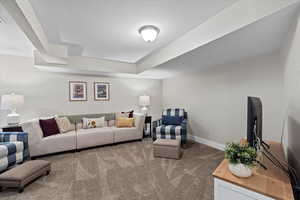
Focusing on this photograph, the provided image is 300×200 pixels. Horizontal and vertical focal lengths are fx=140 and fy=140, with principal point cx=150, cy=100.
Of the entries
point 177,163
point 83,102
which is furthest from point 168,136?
point 83,102

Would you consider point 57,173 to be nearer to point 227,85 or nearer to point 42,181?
point 42,181

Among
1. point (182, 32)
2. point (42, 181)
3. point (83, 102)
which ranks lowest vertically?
point (42, 181)

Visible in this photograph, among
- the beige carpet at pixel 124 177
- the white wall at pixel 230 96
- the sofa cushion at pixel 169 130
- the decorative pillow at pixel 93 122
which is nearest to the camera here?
the beige carpet at pixel 124 177

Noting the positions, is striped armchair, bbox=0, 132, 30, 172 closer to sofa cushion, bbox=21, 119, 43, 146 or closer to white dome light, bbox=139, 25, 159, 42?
sofa cushion, bbox=21, 119, 43, 146

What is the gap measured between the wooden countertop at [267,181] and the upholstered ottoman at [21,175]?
240 cm

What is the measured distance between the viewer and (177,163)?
2.68 m

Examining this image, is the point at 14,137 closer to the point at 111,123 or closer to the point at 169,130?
the point at 111,123

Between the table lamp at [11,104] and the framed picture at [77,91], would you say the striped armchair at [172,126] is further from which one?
the table lamp at [11,104]

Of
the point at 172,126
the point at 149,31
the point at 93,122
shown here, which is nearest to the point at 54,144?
the point at 93,122

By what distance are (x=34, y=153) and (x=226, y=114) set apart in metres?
4.28

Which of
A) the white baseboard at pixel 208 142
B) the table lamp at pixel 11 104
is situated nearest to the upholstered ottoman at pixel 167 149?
the white baseboard at pixel 208 142

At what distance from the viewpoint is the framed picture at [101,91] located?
450cm

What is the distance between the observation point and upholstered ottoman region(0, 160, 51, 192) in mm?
1850

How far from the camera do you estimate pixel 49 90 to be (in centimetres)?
389
